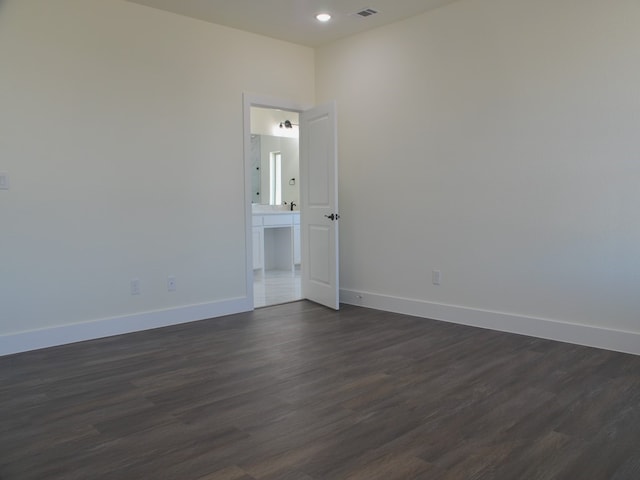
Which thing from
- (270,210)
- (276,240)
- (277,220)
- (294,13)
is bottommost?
(276,240)

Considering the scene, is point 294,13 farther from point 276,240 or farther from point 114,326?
point 276,240

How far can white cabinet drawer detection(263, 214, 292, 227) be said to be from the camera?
7253 mm

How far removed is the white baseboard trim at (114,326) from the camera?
138 inches

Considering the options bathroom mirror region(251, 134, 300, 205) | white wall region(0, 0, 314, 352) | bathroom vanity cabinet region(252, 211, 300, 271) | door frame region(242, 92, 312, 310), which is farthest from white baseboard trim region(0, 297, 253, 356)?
bathroom mirror region(251, 134, 300, 205)

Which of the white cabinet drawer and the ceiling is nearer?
the ceiling

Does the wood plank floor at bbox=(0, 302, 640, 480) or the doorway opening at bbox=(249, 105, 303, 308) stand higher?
the doorway opening at bbox=(249, 105, 303, 308)

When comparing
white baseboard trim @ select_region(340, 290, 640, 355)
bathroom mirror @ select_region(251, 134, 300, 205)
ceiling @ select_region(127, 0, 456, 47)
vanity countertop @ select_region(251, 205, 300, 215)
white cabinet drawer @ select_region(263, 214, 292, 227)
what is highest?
ceiling @ select_region(127, 0, 456, 47)

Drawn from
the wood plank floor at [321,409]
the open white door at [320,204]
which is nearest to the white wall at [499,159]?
the open white door at [320,204]

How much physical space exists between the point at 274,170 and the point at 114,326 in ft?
14.4

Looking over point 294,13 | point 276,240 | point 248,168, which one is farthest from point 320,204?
point 276,240

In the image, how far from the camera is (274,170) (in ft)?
25.5

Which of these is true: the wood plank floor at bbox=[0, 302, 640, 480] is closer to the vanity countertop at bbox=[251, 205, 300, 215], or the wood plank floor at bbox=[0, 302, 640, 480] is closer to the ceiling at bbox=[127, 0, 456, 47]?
the ceiling at bbox=[127, 0, 456, 47]

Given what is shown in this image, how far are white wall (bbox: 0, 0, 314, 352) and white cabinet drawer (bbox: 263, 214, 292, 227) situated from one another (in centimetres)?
246

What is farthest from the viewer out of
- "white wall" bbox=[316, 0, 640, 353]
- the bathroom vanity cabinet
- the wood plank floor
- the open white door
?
the bathroom vanity cabinet
